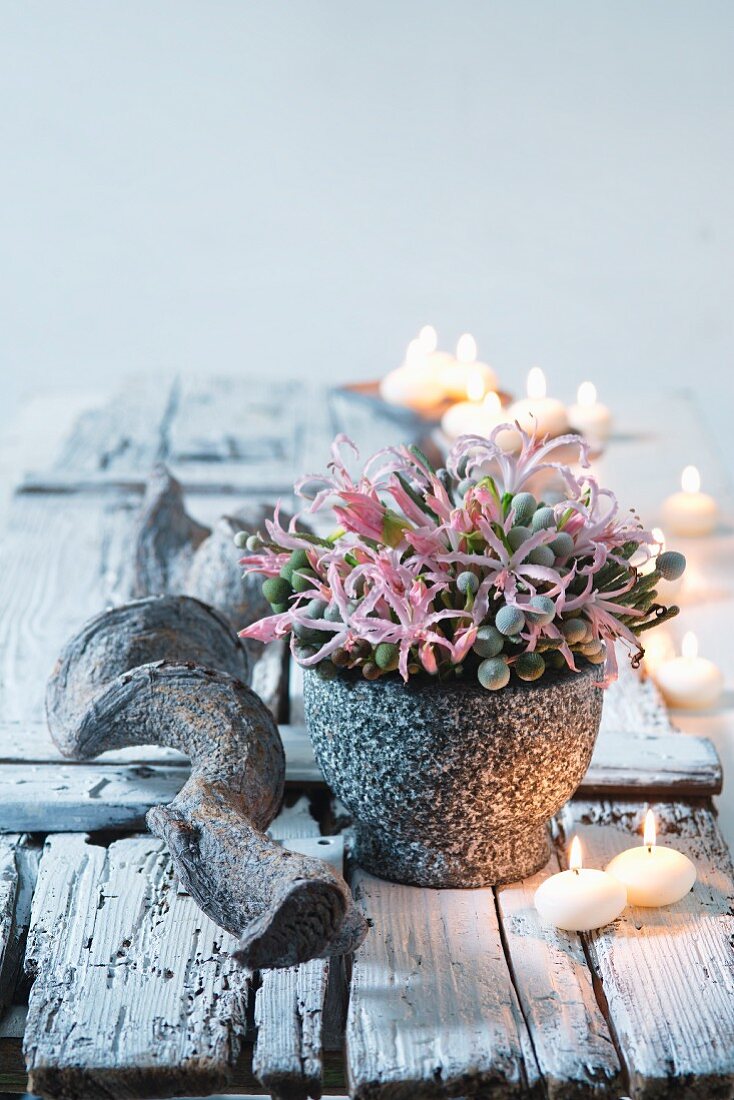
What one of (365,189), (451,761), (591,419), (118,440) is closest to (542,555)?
(451,761)

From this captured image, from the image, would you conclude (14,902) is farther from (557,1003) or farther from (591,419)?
(591,419)

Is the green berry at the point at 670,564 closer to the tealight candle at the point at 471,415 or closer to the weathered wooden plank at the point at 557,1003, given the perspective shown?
the weathered wooden plank at the point at 557,1003

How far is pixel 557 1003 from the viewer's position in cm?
65

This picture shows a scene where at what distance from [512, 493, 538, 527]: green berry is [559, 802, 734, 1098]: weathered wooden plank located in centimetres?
23

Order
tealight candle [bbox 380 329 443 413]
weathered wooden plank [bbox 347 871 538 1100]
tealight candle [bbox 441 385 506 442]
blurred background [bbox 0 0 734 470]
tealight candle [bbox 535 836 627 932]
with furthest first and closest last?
blurred background [bbox 0 0 734 470]
tealight candle [bbox 380 329 443 413]
tealight candle [bbox 441 385 506 442]
tealight candle [bbox 535 836 627 932]
weathered wooden plank [bbox 347 871 538 1100]

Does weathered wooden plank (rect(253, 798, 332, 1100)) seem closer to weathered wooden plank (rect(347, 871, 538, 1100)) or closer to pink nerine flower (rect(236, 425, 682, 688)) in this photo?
weathered wooden plank (rect(347, 871, 538, 1100))

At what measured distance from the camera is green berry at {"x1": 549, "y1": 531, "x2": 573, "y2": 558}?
0.69m

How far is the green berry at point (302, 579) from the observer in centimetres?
72

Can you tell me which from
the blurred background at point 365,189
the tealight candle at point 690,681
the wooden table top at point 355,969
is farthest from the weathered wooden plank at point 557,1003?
the blurred background at point 365,189

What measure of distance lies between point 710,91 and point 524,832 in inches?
105

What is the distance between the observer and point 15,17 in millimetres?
2992

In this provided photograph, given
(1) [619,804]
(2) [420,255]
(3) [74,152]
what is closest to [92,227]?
(3) [74,152]

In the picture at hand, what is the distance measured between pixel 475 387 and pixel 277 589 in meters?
0.68

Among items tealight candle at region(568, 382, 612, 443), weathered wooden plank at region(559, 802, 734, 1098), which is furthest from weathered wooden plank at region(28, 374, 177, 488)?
weathered wooden plank at region(559, 802, 734, 1098)
